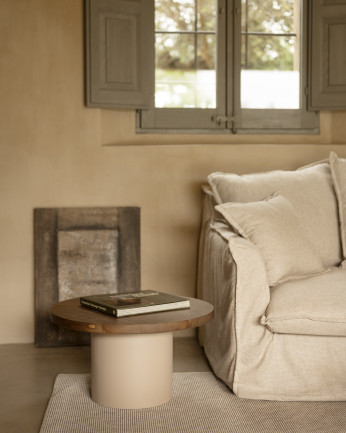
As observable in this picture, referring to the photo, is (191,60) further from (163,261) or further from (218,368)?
(218,368)

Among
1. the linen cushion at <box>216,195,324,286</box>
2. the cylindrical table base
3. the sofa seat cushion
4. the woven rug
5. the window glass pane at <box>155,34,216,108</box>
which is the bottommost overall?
the woven rug

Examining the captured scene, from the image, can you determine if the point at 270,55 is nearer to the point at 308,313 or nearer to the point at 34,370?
the point at 308,313

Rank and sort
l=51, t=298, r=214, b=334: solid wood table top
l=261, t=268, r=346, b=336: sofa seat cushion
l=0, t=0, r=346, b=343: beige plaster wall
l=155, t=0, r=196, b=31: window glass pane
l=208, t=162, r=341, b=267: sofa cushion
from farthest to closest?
l=155, t=0, r=196, b=31: window glass pane
l=0, t=0, r=346, b=343: beige plaster wall
l=208, t=162, r=341, b=267: sofa cushion
l=261, t=268, r=346, b=336: sofa seat cushion
l=51, t=298, r=214, b=334: solid wood table top

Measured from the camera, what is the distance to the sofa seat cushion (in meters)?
2.74

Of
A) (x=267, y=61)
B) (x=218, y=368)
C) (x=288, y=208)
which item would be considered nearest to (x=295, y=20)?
(x=267, y=61)

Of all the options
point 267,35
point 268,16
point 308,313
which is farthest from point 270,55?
point 308,313

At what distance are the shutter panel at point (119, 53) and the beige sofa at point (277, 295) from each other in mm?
968

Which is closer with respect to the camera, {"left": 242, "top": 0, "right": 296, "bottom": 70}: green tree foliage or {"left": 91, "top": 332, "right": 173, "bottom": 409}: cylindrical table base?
{"left": 91, "top": 332, "right": 173, "bottom": 409}: cylindrical table base

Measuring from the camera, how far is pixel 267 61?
4.25 metres

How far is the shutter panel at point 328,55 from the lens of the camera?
4.12 m

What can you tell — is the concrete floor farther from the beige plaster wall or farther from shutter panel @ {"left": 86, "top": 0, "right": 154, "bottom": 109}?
shutter panel @ {"left": 86, "top": 0, "right": 154, "bottom": 109}

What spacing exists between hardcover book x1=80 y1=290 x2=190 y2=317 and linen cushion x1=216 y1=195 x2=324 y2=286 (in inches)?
18.5

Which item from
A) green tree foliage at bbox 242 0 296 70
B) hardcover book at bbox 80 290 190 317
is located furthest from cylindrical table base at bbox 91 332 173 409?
green tree foliage at bbox 242 0 296 70

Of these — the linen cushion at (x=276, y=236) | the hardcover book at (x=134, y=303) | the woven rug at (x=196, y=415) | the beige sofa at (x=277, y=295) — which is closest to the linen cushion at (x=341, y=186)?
the beige sofa at (x=277, y=295)
